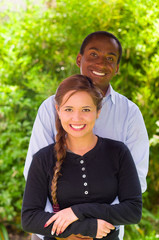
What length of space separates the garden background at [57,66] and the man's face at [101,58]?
1723mm

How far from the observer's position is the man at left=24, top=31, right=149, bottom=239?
2131 millimetres

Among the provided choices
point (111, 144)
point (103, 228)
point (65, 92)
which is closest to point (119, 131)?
point (111, 144)

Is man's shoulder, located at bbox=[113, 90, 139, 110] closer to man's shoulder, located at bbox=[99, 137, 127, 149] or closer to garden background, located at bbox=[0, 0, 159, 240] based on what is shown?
man's shoulder, located at bbox=[99, 137, 127, 149]

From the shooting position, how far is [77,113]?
5.78 feet

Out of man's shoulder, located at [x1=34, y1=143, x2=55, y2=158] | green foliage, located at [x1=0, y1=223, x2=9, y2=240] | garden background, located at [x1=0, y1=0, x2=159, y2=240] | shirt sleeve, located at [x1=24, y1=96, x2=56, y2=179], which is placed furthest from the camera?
garden background, located at [x1=0, y1=0, x2=159, y2=240]

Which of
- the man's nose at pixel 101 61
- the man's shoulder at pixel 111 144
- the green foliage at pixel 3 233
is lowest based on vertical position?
the green foliage at pixel 3 233

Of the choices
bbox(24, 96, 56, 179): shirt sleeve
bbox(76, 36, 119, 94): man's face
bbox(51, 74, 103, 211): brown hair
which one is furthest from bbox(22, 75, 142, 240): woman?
bbox(76, 36, 119, 94): man's face

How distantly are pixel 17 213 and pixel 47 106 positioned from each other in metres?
2.21

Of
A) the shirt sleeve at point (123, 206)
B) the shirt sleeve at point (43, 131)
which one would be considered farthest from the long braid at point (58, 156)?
the shirt sleeve at point (43, 131)

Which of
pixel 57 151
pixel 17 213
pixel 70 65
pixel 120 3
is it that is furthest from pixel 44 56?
pixel 57 151

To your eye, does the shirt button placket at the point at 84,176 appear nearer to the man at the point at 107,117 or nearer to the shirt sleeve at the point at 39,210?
the shirt sleeve at the point at 39,210

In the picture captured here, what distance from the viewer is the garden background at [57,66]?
390 centimetres

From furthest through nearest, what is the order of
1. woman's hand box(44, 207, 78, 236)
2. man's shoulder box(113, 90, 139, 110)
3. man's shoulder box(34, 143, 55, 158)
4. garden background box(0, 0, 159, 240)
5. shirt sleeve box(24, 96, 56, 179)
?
garden background box(0, 0, 159, 240) → man's shoulder box(113, 90, 139, 110) → shirt sleeve box(24, 96, 56, 179) → man's shoulder box(34, 143, 55, 158) → woman's hand box(44, 207, 78, 236)

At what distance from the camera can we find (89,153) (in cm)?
184
